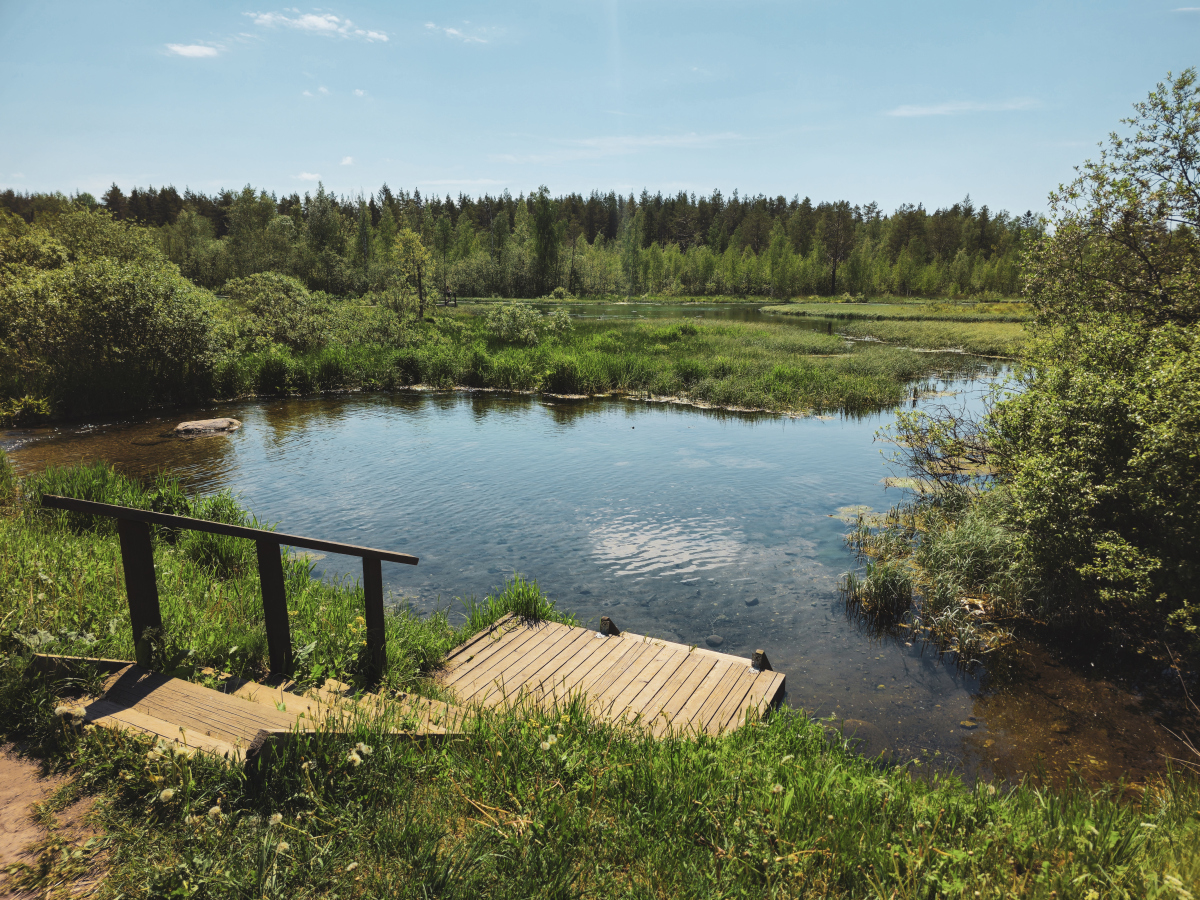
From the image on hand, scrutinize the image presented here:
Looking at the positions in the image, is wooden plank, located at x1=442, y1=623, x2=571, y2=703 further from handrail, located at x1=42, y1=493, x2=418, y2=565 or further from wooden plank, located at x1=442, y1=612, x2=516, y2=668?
handrail, located at x1=42, y1=493, x2=418, y2=565

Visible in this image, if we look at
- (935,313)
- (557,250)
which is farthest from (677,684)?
(557,250)

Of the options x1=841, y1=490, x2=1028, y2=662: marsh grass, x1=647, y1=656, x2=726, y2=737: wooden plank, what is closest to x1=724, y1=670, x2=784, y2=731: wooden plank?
x1=647, y1=656, x2=726, y2=737: wooden plank

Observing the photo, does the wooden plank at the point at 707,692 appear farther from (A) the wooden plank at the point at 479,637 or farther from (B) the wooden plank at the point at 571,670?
(A) the wooden plank at the point at 479,637

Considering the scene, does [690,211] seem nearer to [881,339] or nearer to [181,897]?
[881,339]

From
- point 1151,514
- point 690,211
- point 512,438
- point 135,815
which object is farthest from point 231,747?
point 690,211

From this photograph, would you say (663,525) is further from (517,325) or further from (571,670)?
(517,325)

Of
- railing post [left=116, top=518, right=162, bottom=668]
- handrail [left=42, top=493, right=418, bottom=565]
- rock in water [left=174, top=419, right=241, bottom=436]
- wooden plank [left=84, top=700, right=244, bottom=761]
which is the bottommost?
rock in water [left=174, top=419, right=241, bottom=436]

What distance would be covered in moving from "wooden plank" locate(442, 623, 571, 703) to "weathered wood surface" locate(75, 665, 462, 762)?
128 cm

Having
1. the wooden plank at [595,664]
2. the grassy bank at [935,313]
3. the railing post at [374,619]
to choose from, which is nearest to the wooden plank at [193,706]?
the railing post at [374,619]

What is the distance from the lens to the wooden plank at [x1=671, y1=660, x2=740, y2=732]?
6496 millimetres

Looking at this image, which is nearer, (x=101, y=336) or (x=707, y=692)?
(x=707, y=692)

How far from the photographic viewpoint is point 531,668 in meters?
7.48

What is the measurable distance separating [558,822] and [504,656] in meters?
3.86

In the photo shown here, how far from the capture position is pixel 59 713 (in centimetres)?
412
